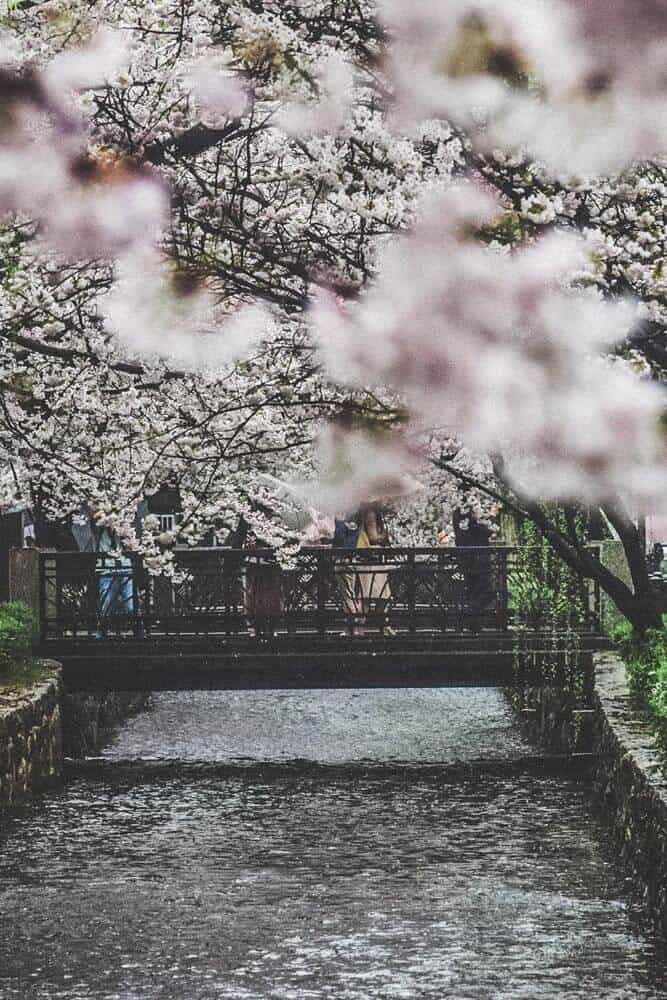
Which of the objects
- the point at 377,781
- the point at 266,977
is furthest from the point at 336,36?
the point at 377,781

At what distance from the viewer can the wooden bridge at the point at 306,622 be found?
1850 centimetres

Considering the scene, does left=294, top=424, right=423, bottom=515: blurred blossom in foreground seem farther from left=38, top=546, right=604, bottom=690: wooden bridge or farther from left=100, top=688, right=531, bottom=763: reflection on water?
left=100, top=688, right=531, bottom=763: reflection on water

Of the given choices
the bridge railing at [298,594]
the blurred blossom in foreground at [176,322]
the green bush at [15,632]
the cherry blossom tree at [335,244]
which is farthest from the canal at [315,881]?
the blurred blossom in foreground at [176,322]

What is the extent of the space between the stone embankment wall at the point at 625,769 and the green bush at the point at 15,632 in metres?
5.60

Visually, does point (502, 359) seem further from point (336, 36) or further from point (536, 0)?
point (336, 36)

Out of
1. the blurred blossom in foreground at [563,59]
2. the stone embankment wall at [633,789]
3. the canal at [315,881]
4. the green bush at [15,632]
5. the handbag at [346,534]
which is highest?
the handbag at [346,534]

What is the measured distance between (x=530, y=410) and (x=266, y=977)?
6765mm

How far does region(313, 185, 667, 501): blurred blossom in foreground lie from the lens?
3.68 meters

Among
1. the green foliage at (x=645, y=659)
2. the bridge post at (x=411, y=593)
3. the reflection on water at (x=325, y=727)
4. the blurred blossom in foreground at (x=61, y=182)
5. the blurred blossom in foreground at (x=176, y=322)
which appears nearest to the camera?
→ the blurred blossom in foreground at (x=61, y=182)

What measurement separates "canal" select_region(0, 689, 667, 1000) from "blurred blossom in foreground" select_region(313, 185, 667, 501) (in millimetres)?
6056

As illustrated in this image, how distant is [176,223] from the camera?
466 inches

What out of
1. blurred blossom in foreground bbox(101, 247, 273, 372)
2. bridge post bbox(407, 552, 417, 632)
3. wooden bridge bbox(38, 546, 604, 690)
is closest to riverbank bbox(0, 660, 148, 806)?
wooden bridge bbox(38, 546, 604, 690)

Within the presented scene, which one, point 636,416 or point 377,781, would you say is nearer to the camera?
point 636,416

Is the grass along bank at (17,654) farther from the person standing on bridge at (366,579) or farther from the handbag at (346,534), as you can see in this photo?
the handbag at (346,534)
